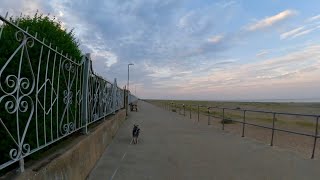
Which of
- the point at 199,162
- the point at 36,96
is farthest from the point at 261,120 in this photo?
the point at 36,96

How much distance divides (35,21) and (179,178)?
3719 mm

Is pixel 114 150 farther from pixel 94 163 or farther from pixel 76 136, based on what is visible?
pixel 76 136

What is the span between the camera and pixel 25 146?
397 centimetres

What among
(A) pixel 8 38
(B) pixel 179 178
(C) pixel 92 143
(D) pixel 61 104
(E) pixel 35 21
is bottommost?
(B) pixel 179 178

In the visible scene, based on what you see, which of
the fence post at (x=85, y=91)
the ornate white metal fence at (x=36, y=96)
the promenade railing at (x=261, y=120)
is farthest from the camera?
the promenade railing at (x=261, y=120)

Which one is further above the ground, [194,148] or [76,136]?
[76,136]

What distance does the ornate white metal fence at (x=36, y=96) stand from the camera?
3.69m

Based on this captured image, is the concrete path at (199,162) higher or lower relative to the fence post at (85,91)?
lower

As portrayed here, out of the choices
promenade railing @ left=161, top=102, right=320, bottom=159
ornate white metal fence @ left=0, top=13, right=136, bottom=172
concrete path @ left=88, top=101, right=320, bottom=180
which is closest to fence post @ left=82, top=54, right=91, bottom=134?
ornate white metal fence @ left=0, top=13, right=136, bottom=172

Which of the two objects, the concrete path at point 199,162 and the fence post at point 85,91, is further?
the fence post at point 85,91

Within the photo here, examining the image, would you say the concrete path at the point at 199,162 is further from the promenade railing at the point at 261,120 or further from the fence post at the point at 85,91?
the fence post at the point at 85,91

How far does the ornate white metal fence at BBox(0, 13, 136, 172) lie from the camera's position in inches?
145

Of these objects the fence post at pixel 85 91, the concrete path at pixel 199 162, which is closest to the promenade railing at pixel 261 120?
the concrete path at pixel 199 162

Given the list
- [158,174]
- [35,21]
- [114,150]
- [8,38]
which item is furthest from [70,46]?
[114,150]
